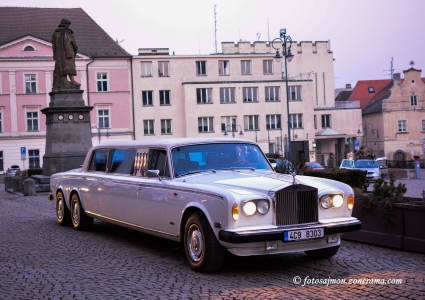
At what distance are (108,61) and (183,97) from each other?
28.9ft

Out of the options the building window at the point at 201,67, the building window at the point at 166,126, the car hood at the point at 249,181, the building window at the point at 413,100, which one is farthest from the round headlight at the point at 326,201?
the building window at the point at 413,100

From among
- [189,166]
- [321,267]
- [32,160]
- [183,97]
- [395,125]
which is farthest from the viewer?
[395,125]

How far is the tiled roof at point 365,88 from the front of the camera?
97.3 meters

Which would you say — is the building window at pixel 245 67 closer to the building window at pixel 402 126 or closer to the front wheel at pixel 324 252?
the building window at pixel 402 126

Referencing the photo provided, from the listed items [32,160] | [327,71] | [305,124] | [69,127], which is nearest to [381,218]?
[69,127]

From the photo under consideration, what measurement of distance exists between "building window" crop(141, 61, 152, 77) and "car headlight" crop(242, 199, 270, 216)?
62.9 metres

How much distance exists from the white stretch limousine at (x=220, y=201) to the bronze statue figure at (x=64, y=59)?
1733 cm

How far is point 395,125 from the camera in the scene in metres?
82.4

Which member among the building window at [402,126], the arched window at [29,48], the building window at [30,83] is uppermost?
the arched window at [29,48]

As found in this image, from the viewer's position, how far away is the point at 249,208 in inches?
330

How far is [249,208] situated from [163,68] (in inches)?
2517

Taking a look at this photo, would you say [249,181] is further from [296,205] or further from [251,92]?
[251,92]

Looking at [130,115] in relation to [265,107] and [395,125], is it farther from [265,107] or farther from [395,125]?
[395,125]

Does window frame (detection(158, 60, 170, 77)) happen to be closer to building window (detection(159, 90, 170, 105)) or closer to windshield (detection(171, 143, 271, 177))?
building window (detection(159, 90, 170, 105))
